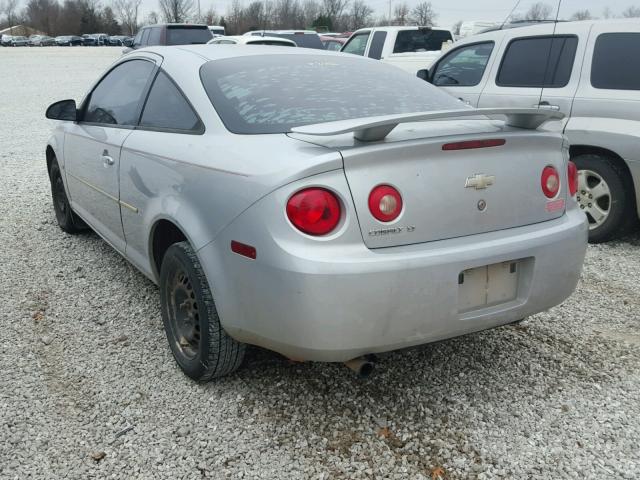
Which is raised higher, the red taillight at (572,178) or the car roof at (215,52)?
the car roof at (215,52)

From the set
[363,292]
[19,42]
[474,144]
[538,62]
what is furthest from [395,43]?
[19,42]

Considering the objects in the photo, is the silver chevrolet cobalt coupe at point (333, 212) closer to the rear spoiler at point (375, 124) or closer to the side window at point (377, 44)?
the rear spoiler at point (375, 124)

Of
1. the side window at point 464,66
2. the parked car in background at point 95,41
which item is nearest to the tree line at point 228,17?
the parked car in background at point 95,41

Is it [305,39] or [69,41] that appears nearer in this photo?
[305,39]

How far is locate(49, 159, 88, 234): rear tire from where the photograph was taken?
5203 mm

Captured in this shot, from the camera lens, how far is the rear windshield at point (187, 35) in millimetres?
16062

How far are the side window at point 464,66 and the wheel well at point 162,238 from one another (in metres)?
4.08

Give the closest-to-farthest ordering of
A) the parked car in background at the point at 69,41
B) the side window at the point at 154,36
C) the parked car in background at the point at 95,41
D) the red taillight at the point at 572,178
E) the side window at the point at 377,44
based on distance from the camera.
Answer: the red taillight at the point at 572,178, the side window at the point at 377,44, the side window at the point at 154,36, the parked car in background at the point at 95,41, the parked car in background at the point at 69,41

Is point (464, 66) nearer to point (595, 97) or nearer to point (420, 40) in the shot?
point (595, 97)

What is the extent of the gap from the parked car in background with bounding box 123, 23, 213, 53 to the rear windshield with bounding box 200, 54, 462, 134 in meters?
13.1

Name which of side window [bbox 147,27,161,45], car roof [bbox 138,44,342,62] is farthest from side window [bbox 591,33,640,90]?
side window [bbox 147,27,161,45]

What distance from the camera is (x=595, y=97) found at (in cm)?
519

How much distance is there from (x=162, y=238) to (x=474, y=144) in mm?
1678

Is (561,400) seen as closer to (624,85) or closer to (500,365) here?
(500,365)
